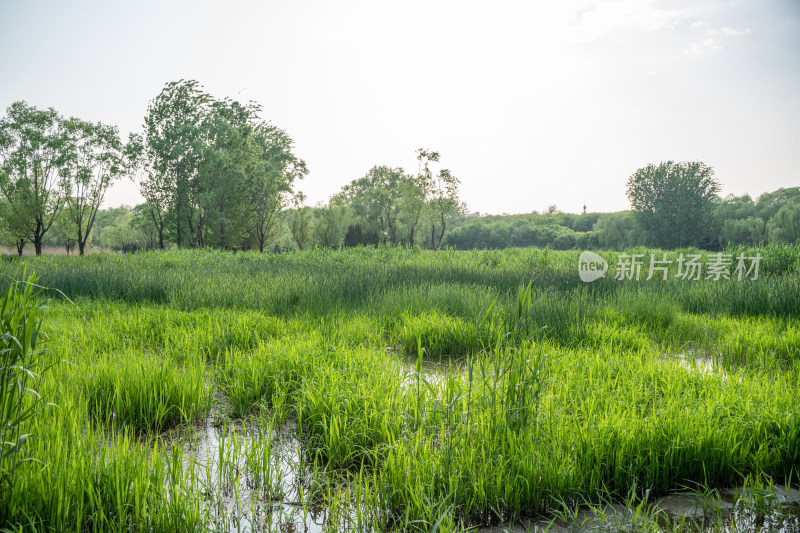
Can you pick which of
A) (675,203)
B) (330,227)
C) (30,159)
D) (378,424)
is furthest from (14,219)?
(675,203)

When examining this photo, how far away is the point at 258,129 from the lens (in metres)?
38.6

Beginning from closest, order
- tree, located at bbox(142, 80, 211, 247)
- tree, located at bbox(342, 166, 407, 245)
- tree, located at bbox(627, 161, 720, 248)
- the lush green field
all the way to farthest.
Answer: the lush green field, tree, located at bbox(142, 80, 211, 247), tree, located at bbox(627, 161, 720, 248), tree, located at bbox(342, 166, 407, 245)

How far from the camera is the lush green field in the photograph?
1.96 metres

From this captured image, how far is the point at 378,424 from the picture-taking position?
2752 millimetres

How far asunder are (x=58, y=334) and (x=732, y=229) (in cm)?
6623

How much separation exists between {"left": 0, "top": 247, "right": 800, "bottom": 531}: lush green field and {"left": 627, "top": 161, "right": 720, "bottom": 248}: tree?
183 ft

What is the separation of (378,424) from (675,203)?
61529 mm

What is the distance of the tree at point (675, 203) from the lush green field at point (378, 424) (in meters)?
55.7

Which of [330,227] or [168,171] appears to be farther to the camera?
[330,227]

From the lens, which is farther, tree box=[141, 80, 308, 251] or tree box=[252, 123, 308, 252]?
tree box=[252, 123, 308, 252]

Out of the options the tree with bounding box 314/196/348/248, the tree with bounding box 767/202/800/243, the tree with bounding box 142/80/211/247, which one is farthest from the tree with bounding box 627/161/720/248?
the tree with bounding box 142/80/211/247

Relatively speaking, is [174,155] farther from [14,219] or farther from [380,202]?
[380,202]

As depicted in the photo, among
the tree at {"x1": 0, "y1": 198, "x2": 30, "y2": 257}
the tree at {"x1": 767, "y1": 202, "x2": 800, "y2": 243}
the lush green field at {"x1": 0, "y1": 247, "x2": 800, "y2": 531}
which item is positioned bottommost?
the lush green field at {"x1": 0, "y1": 247, "x2": 800, "y2": 531}

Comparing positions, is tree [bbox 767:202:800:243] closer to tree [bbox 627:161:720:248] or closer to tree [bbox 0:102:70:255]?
tree [bbox 627:161:720:248]
